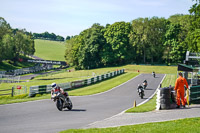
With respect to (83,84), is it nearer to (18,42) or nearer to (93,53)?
(93,53)

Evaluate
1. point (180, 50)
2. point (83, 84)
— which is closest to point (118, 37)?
point (180, 50)

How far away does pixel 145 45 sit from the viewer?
84688 mm

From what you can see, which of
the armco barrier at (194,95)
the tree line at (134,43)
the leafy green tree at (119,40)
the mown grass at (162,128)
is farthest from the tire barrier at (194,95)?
the leafy green tree at (119,40)

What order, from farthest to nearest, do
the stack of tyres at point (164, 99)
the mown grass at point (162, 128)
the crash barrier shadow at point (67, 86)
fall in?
1. the crash barrier shadow at point (67, 86)
2. the stack of tyres at point (164, 99)
3. the mown grass at point (162, 128)

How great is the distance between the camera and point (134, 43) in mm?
82875

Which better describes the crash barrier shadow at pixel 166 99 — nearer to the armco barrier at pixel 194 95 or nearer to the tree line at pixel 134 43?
the armco barrier at pixel 194 95

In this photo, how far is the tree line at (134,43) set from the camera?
260 feet

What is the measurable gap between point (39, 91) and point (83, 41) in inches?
2498

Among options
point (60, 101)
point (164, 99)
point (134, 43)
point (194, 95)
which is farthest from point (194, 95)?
point (134, 43)

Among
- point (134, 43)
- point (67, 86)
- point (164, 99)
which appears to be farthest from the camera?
point (134, 43)

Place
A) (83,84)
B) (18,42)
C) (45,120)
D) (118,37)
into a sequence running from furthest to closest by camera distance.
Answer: (18,42) < (118,37) < (83,84) < (45,120)

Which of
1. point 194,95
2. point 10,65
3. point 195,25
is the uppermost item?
point 195,25

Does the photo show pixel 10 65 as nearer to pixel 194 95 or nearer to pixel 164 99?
pixel 194 95

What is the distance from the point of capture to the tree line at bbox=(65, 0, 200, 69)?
7919cm
